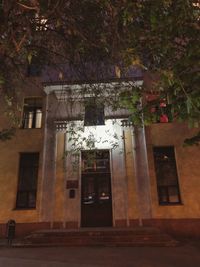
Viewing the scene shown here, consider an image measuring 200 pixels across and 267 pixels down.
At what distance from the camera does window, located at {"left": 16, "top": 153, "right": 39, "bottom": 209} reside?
11664mm

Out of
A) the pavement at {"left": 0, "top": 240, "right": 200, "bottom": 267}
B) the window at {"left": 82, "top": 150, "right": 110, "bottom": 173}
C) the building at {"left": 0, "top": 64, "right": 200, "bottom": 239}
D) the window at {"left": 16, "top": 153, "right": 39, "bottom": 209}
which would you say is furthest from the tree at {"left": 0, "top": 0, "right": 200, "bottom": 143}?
the window at {"left": 16, "top": 153, "right": 39, "bottom": 209}

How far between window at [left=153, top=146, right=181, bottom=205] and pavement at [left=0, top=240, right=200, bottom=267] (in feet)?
8.14

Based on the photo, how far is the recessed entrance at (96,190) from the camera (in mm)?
11289

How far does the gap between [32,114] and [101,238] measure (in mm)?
7541

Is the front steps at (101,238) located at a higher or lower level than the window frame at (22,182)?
lower

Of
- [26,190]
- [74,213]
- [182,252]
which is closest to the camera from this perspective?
[182,252]

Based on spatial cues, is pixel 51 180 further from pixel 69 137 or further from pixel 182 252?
pixel 182 252

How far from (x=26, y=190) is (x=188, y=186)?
794cm

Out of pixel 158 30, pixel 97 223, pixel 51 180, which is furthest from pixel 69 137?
pixel 158 30

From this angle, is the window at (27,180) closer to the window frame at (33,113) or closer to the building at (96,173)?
the building at (96,173)

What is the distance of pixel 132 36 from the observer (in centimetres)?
439

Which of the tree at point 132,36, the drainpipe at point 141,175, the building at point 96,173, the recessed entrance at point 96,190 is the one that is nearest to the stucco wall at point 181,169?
the building at point 96,173

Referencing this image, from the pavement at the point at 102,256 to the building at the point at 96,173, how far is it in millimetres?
2122

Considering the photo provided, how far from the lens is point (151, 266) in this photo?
636 cm
